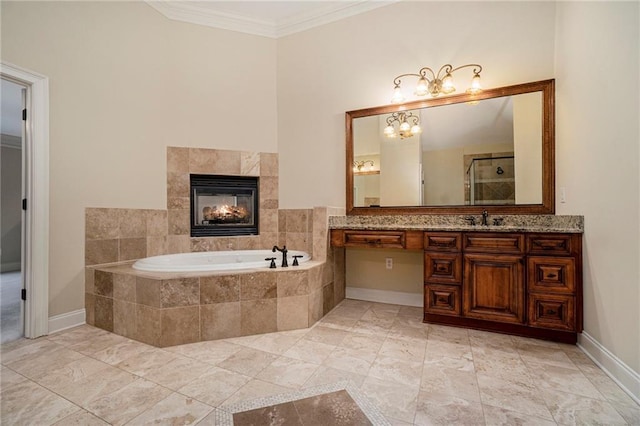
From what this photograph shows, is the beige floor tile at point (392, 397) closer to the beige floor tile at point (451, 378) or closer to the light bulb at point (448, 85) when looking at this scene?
the beige floor tile at point (451, 378)

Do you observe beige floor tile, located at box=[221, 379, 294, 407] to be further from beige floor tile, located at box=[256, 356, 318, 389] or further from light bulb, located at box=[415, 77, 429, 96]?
light bulb, located at box=[415, 77, 429, 96]

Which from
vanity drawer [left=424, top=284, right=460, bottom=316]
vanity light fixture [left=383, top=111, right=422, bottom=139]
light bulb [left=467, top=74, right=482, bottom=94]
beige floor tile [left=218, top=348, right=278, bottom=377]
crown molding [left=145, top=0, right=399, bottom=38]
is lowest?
beige floor tile [left=218, top=348, right=278, bottom=377]

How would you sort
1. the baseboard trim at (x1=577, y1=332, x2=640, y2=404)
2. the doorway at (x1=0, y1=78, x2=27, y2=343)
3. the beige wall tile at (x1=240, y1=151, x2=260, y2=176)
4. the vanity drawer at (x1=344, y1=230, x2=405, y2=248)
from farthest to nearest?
the doorway at (x1=0, y1=78, x2=27, y2=343) < the beige wall tile at (x1=240, y1=151, x2=260, y2=176) < the vanity drawer at (x1=344, y1=230, x2=405, y2=248) < the baseboard trim at (x1=577, y1=332, x2=640, y2=404)

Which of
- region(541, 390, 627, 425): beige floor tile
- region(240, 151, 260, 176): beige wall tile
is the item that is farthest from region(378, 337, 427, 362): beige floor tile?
region(240, 151, 260, 176): beige wall tile

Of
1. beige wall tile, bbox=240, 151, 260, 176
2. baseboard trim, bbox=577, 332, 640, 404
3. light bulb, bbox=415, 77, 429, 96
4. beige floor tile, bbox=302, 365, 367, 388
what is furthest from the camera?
beige wall tile, bbox=240, 151, 260, 176

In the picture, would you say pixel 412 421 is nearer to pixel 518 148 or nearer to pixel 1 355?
pixel 518 148

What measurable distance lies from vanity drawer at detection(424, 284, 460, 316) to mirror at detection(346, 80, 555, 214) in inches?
28.9

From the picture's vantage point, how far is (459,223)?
2.56 metres

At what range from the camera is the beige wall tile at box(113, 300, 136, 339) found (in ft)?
6.89

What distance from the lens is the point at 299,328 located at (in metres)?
2.28

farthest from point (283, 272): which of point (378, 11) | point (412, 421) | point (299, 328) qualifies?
point (378, 11)

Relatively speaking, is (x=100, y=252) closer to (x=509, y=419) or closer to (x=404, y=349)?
(x=404, y=349)

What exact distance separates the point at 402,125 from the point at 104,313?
316cm

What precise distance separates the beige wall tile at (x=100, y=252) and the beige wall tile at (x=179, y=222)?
0.53 m
